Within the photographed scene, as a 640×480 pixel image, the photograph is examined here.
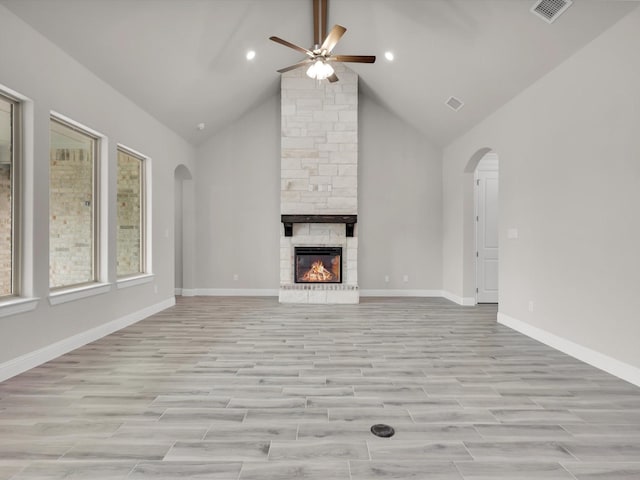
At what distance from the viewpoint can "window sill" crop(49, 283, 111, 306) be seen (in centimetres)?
348

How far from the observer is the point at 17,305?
3021 millimetres

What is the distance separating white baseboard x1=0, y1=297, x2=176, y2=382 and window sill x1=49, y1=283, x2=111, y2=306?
379 mm

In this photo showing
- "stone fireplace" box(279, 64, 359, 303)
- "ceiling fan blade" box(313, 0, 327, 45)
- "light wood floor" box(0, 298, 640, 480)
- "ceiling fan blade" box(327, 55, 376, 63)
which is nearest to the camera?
"light wood floor" box(0, 298, 640, 480)

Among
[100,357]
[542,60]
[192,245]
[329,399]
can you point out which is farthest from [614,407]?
[192,245]

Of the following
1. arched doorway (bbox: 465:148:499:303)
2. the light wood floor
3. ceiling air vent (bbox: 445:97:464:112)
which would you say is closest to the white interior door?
arched doorway (bbox: 465:148:499:303)

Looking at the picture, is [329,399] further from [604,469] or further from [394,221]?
[394,221]

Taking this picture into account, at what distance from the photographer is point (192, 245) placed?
7328 millimetres

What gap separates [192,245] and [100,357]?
399 cm

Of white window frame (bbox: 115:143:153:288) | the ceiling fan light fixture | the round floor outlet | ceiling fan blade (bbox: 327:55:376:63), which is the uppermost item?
ceiling fan blade (bbox: 327:55:376:63)

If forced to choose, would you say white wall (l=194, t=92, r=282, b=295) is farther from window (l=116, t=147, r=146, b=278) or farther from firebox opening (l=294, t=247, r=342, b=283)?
window (l=116, t=147, r=146, b=278)

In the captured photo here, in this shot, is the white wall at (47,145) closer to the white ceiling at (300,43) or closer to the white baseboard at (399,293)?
the white ceiling at (300,43)

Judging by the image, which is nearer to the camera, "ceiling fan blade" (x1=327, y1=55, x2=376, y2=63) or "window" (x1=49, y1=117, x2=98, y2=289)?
"window" (x1=49, y1=117, x2=98, y2=289)

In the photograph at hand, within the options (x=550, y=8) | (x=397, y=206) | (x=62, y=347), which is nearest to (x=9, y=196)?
(x=62, y=347)

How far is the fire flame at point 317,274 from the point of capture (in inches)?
272
